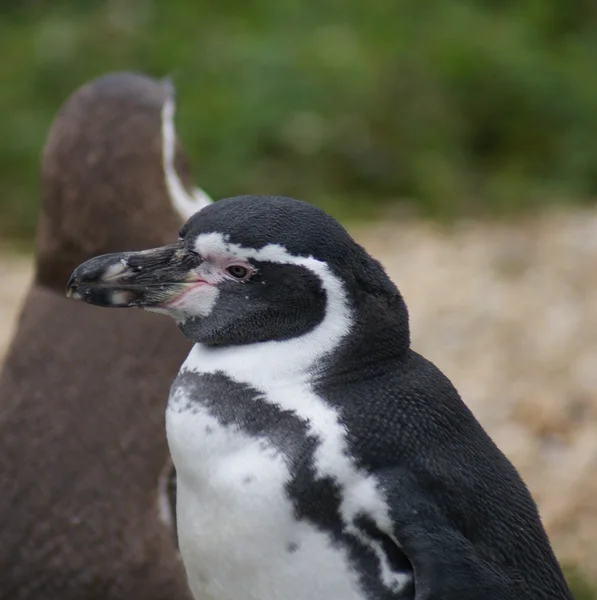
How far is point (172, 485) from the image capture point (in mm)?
2703

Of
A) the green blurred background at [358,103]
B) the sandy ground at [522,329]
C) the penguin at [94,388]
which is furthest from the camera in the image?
the green blurred background at [358,103]

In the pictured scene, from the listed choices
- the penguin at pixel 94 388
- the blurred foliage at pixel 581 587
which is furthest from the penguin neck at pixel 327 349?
the blurred foliage at pixel 581 587

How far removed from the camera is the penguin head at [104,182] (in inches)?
120

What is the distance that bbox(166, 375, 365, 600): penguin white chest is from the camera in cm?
194

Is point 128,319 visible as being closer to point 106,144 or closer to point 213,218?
point 106,144

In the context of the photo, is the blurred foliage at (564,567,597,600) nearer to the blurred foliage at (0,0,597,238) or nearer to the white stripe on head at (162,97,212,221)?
the white stripe on head at (162,97,212,221)

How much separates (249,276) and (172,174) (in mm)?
1178

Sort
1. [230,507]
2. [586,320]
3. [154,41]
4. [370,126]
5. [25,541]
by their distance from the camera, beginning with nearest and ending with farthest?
1. [230,507]
2. [25,541]
3. [586,320]
4. [370,126]
5. [154,41]

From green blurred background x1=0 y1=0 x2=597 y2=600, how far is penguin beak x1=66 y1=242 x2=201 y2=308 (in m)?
3.59

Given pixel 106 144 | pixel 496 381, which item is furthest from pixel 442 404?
pixel 496 381

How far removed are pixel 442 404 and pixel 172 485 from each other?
823 millimetres

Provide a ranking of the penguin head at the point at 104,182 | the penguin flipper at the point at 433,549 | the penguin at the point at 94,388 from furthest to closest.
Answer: the penguin head at the point at 104,182, the penguin at the point at 94,388, the penguin flipper at the point at 433,549

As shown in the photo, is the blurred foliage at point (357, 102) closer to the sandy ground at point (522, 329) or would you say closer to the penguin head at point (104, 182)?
the sandy ground at point (522, 329)

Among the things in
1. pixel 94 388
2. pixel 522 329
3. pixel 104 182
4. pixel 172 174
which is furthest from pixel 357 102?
pixel 94 388
